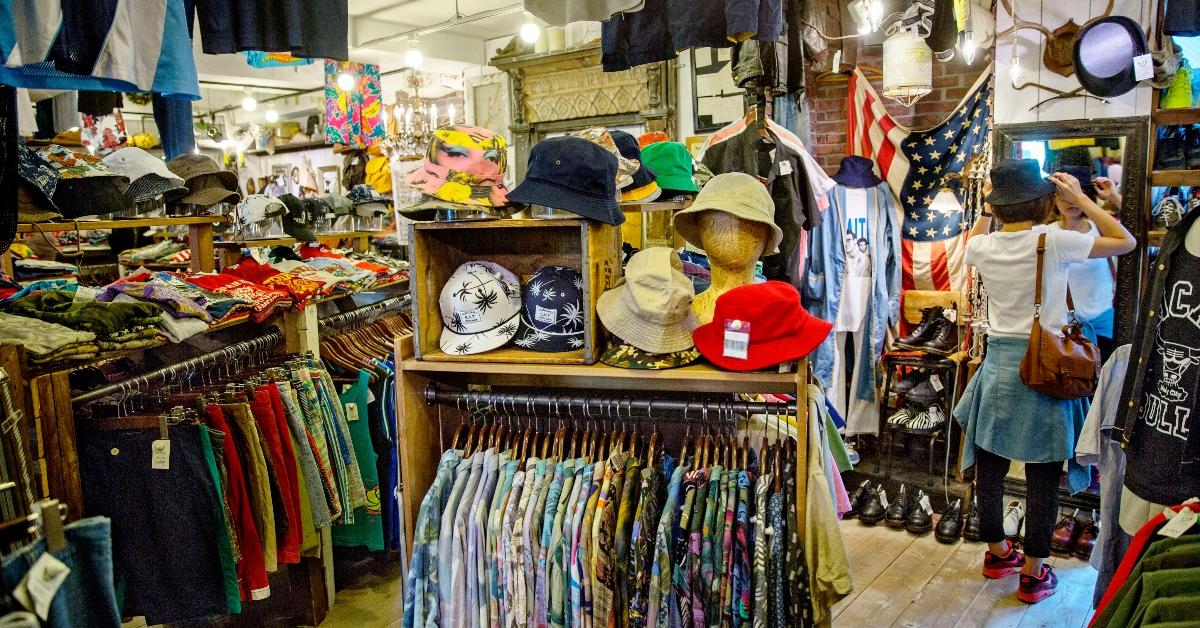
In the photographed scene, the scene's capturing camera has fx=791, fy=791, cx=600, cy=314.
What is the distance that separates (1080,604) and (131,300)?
3687 mm

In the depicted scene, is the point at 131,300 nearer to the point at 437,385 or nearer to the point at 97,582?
the point at 437,385

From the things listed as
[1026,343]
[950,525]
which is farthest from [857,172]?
[950,525]

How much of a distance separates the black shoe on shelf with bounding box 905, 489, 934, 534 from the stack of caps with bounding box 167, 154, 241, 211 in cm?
351

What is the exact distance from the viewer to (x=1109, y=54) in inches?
138

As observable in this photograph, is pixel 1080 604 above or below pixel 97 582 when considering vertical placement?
below

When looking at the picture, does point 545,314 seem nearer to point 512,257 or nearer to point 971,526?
point 512,257

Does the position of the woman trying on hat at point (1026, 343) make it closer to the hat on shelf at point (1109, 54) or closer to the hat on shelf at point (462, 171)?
the hat on shelf at point (1109, 54)

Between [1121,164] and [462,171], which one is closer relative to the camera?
[462,171]

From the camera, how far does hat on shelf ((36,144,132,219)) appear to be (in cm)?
271

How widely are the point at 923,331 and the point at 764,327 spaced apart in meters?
2.55

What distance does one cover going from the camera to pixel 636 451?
2.21m

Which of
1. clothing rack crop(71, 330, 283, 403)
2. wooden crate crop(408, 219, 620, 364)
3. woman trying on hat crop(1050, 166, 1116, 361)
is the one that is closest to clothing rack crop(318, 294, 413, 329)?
clothing rack crop(71, 330, 283, 403)

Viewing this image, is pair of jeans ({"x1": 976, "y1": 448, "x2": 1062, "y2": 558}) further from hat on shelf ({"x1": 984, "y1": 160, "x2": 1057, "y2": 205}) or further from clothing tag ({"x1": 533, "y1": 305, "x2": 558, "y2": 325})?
clothing tag ({"x1": 533, "y1": 305, "x2": 558, "y2": 325})

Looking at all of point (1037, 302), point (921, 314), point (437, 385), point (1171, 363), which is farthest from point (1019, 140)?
point (437, 385)
